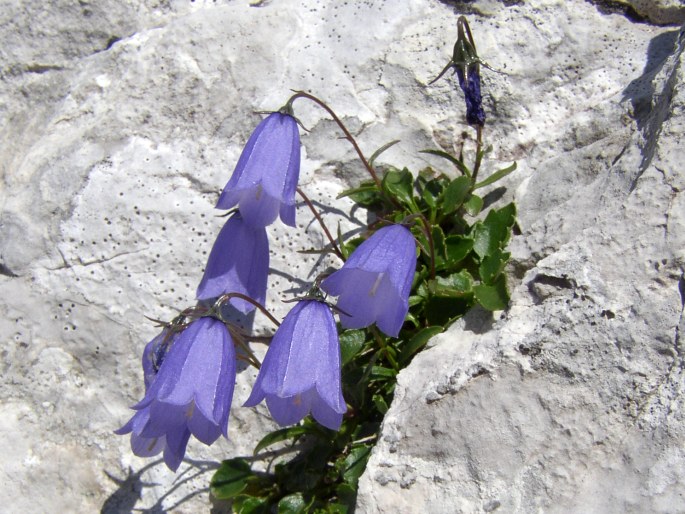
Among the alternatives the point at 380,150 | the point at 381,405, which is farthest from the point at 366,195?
the point at 381,405

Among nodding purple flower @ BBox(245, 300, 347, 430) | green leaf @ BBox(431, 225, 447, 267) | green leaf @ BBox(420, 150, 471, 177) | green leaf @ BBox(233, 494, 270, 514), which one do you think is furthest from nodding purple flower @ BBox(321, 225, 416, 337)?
green leaf @ BBox(233, 494, 270, 514)

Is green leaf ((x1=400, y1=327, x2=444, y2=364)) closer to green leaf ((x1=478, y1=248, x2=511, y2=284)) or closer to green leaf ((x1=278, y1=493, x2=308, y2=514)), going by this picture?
green leaf ((x1=478, y1=248, x2=511, y2=284))

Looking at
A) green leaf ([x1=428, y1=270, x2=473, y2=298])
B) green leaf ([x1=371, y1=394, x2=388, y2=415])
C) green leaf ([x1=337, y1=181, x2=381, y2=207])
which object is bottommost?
green leaf ([x1=371, y1=394, x2=388, y2=415])

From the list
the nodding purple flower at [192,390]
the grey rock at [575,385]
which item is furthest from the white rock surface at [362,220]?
the nodding purple flower at [192,390]

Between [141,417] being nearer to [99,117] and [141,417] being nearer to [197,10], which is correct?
[99,117]

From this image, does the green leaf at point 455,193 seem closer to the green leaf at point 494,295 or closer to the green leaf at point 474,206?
the green leaf at point 474,206

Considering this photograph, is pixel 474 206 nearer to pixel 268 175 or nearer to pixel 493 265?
pixel 493 265
